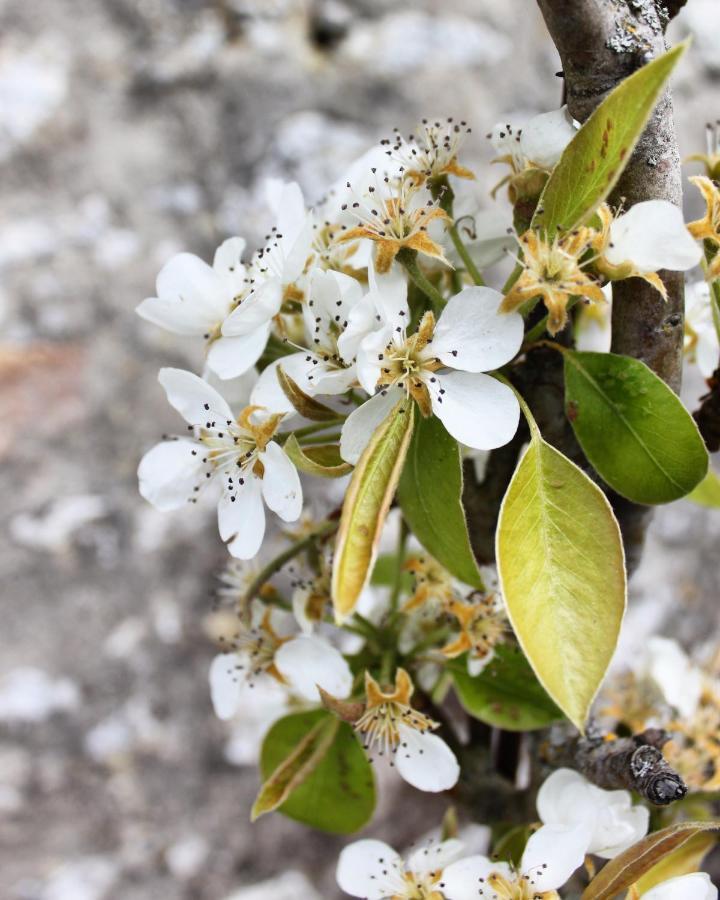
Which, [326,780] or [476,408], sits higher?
[476,408]

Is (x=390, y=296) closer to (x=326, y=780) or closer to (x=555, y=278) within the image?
(x=555, y=278)

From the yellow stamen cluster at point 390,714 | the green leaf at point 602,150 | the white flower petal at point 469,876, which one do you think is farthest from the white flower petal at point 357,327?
the white flower petal at point 469,876

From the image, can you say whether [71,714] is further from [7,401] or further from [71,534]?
[7,401]

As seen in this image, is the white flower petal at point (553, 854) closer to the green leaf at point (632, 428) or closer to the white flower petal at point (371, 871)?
the white flower petal at point (371, 871)

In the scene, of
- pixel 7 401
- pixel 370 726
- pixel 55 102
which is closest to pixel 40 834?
pixel 7 401

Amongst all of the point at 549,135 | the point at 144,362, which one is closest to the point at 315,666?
the point at 549,135

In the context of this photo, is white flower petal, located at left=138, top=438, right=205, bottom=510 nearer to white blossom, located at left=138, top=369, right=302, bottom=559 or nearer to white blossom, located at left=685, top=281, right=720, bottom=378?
white blossom, located at left=138, top=369, right=302, bottom=559

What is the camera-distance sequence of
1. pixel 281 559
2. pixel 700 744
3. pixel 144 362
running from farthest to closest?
pixel 144 362, pixel 700 744, pixel 281 559
